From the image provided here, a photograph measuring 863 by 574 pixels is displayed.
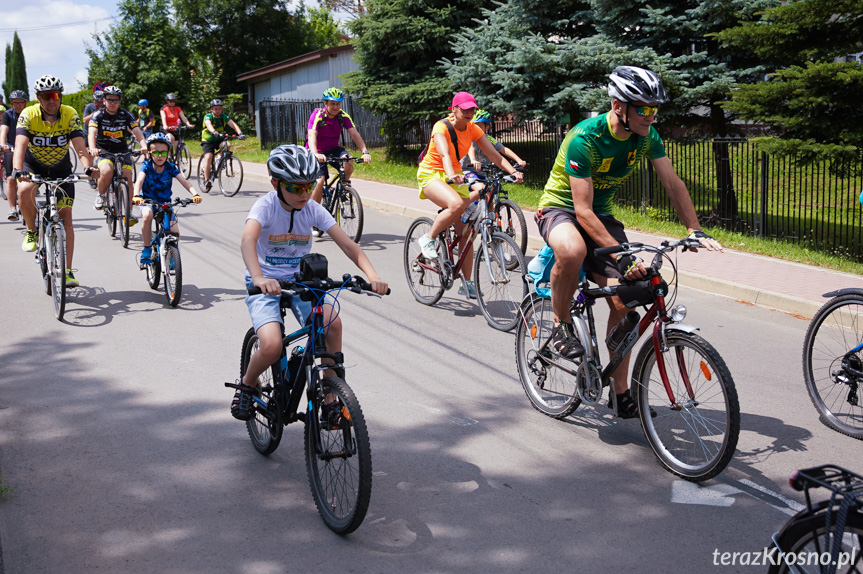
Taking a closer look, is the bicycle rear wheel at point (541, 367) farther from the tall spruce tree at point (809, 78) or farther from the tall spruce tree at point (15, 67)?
the tall spruce tree at point (15, 67)

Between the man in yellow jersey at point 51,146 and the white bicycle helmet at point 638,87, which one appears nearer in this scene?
the white bicycle helmet at point 638,87

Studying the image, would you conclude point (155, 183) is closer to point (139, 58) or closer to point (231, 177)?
point (231, 177)

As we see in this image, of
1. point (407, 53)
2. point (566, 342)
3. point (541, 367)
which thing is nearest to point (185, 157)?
point (407, 53)

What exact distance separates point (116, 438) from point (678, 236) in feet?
31.6

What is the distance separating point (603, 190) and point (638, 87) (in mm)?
843

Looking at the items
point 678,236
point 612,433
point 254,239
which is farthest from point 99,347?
point 678,236

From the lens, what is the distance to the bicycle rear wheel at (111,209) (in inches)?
543

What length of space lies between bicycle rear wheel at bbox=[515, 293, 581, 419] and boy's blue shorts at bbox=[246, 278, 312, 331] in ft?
5.70

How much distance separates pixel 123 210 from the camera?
43.2 ft

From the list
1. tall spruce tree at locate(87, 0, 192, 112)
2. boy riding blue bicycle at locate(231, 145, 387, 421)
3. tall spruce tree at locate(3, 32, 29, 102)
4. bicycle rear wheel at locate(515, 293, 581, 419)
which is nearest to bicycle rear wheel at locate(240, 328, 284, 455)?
boy riding blue bicycle at locate(231, 145, 387, 421)

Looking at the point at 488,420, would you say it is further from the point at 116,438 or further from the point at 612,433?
the point at 116,438

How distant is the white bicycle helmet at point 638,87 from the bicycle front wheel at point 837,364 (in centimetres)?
198

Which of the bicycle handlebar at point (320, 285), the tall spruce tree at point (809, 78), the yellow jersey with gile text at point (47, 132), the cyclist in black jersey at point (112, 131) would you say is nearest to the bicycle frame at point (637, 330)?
the bicycle handlebar at point (320, 285)

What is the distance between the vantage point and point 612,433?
5.64 m
